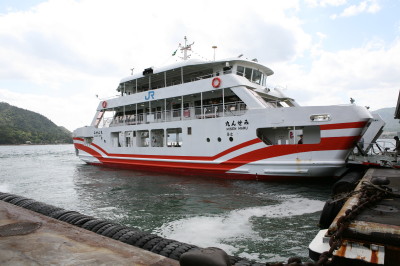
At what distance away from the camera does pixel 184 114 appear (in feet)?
50.3

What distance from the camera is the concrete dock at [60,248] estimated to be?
2.57 meters

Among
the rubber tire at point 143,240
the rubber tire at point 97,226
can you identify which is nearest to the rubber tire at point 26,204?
the rubber tire at point 97,226

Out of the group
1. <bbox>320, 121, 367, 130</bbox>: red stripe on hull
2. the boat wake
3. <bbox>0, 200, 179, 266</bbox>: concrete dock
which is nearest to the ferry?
<bbox>320, 121, 367, 130</bbox>: red stripe on hull

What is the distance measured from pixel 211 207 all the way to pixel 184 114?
8077 millimetres

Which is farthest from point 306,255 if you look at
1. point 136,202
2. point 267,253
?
point 136,202

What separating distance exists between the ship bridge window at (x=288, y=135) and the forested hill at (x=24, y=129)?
Result: 111m

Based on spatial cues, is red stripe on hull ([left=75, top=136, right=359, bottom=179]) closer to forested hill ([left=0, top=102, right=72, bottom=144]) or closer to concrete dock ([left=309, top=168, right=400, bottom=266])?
concrete dock ([left=309, top=168, right=400, bottom=266])

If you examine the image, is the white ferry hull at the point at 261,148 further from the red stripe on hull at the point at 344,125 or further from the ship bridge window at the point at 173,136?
the ship bridge window at the point at 173,136

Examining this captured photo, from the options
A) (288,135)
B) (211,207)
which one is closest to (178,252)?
(211,207)

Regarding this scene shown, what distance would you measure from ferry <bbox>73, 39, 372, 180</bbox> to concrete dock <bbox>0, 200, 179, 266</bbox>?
8.75m

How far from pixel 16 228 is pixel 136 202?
5.53m

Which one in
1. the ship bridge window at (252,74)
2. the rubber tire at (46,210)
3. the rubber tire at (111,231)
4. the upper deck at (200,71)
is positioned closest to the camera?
the rubber tire at (111,231)

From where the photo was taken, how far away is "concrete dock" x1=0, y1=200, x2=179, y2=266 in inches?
101

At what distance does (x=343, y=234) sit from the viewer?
2682mm
